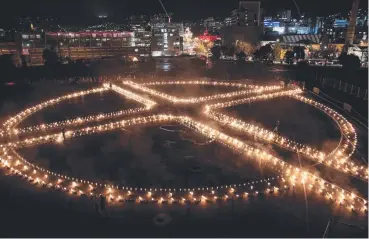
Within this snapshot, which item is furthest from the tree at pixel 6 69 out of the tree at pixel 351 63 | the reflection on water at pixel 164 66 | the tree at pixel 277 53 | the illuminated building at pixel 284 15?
the illuminated building at pixel 284 15

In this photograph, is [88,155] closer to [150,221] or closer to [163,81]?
[150,221]

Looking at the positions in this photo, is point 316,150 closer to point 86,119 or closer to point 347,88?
point 347,88

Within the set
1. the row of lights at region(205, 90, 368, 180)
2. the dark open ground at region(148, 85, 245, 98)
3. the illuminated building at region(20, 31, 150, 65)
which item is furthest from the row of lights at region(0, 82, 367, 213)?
the illuminated building at region(20, 31, 150, 65)

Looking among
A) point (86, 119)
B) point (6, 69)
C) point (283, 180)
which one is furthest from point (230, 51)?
point (283, 180)

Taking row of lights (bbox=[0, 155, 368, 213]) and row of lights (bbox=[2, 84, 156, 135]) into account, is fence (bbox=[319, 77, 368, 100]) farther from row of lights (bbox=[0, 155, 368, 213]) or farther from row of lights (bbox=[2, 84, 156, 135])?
row of lights (bbox=[2, 84, 156, 135])

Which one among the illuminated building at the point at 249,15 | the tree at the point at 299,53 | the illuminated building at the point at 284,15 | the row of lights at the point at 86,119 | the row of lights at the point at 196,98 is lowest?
the row of lights at the point at 86,119

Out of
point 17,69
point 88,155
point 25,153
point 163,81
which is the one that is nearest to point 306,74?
point 163,81

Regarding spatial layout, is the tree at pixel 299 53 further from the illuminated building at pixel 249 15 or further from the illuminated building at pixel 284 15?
the illuminated building at pixel 284 15
